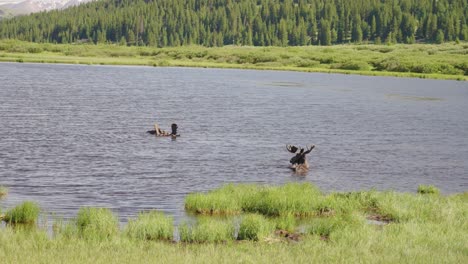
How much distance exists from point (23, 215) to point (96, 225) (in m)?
2.91

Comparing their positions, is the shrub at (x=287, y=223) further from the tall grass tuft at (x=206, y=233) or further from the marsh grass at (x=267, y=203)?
the tall grass tuft at (x=206, y=233)

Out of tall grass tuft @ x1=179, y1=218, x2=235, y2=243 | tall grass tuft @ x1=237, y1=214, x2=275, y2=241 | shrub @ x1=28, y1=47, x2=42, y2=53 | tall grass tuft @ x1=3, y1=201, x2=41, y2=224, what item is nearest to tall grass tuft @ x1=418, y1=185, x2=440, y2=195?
tall grass tuft @ x1=237, y1=214, x2=275, y2=241

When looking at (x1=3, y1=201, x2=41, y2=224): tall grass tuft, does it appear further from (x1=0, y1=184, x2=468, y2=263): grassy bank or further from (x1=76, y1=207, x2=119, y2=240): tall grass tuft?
(x1=76, y1=207, x2=119, y2=240): tall grass tuft

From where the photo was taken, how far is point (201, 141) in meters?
43.4

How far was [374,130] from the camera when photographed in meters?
52.9

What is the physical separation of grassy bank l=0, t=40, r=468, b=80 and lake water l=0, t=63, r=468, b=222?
1812 inches

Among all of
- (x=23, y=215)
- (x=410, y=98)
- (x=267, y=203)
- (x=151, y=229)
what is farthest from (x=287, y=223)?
(x=410, y=98)

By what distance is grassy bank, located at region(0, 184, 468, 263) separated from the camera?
51.3 feet

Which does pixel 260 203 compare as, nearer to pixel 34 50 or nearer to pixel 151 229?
pixel 151 229

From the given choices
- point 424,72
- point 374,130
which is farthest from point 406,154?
point 424,72

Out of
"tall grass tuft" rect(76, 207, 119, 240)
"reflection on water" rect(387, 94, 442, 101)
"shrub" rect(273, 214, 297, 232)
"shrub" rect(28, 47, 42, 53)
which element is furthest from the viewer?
"shrub" rect(28, 47, 42, 53)

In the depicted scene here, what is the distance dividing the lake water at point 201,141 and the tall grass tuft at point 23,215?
1.66 m

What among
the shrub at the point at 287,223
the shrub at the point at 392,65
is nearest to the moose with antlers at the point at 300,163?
the shrub at the point at 287,223

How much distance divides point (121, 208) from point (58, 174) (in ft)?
24.2
